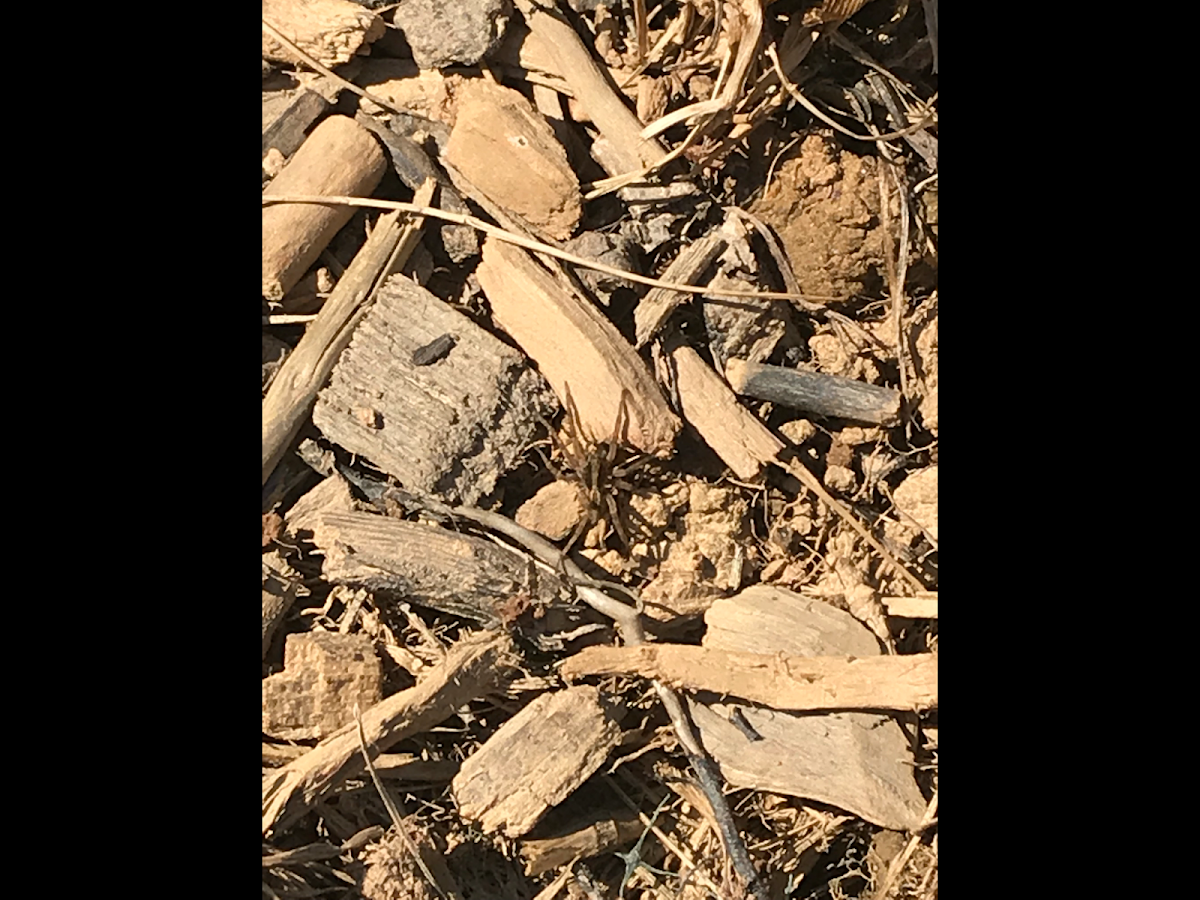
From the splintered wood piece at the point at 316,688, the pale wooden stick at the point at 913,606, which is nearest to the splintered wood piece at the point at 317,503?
the splintered wood piece at the point at 316,688

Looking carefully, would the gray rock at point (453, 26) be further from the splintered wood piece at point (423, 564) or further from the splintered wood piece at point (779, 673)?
the splintered wood piece at point (779, 673)

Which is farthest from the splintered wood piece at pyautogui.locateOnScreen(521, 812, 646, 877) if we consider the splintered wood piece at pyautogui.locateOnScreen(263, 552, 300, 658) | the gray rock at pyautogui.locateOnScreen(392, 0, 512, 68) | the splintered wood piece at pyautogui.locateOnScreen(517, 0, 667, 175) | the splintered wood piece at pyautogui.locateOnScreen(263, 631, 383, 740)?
the gray rock at pyautogui.locateOnScreen(392, 0, 512, 68)

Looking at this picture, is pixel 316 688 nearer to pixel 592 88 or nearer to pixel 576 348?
pixel 576 348

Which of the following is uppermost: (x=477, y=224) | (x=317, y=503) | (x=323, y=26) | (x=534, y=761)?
(x=323, y=26)

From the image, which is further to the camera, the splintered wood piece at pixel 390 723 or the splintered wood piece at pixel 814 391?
the splintered wood piece at pixel 814 391

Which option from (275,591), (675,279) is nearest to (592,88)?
(675,279)

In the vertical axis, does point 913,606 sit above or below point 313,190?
below

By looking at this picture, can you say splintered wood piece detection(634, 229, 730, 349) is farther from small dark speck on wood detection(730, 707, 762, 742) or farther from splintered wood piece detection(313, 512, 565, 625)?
small dark speck on wood detection(730, 707, 762, 742)
